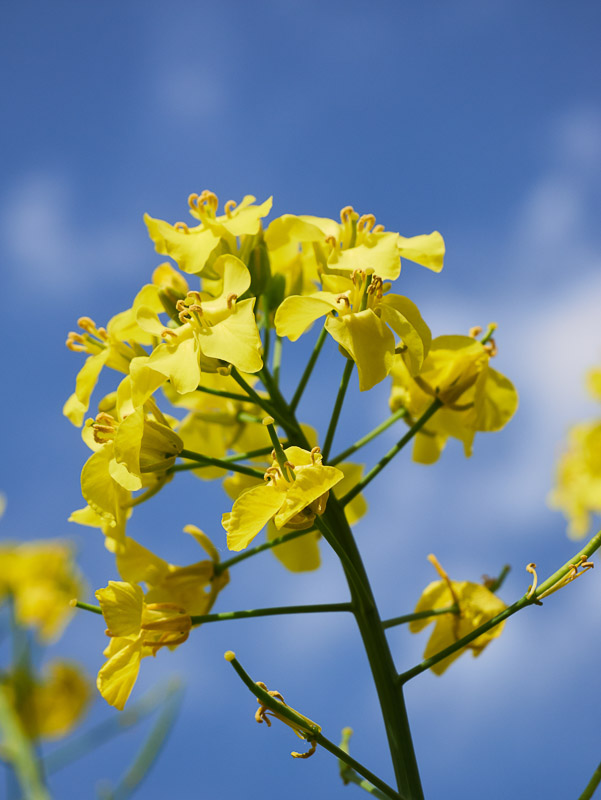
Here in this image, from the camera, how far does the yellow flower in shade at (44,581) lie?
13.1ft

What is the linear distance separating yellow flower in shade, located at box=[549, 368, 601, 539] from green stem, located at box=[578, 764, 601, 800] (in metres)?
3.42

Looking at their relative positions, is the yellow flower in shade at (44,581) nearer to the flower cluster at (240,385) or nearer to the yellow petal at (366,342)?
the flower cluster at (240,385)

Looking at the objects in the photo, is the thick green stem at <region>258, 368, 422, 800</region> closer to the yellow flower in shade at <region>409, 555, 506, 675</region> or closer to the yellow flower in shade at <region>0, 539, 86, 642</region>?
the yellow flower in shade at <region>409, 555, 506, 675</region>

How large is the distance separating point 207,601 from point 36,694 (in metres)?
1.71

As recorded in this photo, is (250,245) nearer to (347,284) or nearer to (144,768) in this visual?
(347,284)

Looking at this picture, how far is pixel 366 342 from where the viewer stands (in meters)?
1.58

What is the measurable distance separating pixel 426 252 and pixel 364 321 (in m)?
0.38

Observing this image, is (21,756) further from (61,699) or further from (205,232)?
(205,232)

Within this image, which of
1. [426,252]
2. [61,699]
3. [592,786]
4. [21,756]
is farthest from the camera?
[61,699]

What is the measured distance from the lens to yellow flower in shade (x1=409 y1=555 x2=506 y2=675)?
1.93 metres

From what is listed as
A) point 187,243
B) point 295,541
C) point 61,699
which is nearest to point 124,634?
point 295,541

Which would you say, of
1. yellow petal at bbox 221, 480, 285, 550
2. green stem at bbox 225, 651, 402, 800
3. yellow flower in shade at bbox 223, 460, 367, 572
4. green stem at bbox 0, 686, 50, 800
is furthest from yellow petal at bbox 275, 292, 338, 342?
green stem at bbox 0, 686, 50, 800

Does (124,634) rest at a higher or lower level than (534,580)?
higher

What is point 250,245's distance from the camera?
1.94 m
